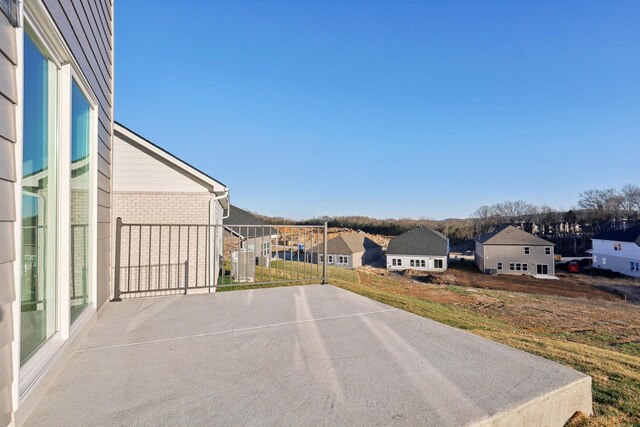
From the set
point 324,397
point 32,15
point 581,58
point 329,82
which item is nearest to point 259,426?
point 324,397

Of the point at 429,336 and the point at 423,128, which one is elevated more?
the point at 423,128

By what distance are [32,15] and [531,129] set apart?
19.1 m

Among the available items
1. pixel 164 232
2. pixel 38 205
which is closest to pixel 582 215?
pixel 164 232

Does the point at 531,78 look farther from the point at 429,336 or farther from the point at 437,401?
the point at 437,401

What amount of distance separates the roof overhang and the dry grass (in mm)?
3977

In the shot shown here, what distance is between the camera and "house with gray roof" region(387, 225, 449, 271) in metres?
26.1

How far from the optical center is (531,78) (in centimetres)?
1173

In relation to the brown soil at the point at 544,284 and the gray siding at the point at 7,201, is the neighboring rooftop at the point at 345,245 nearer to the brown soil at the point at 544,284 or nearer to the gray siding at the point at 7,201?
the brown soil at the point at 544,284

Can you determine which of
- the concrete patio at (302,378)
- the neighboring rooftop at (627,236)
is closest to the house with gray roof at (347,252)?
the neighboring rooftop at (627,236)

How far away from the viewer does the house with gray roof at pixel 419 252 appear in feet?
85.5

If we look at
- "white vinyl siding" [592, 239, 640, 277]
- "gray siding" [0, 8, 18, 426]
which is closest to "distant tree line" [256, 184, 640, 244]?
"white vinyl siding" [592, 239, 640, 277]

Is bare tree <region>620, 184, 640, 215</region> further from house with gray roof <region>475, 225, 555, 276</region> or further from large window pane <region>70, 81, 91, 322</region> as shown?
large window pane <region>70, 81, 91, 322</region>

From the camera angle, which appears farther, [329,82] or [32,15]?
[329,82]

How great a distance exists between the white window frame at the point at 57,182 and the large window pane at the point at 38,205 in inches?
1.9
